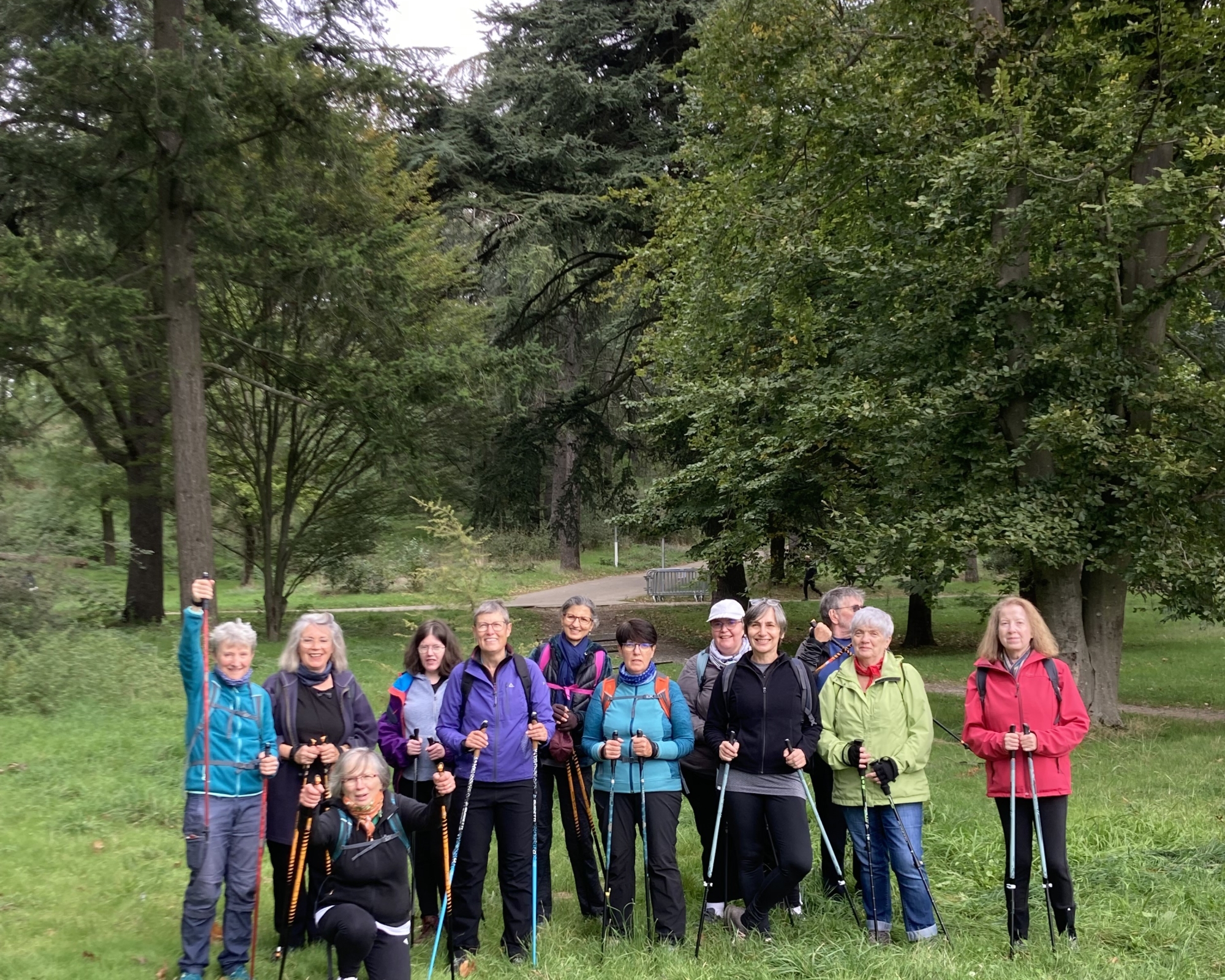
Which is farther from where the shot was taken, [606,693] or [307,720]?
[606,693]

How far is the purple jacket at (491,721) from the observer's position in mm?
5184

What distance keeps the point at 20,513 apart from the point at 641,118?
13.1 meters

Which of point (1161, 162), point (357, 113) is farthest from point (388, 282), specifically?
point (1161, 162)

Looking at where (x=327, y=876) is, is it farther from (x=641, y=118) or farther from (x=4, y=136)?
(x=641, y=118)

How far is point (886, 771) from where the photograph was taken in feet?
16.7

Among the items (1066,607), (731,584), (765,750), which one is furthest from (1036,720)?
(731,584)

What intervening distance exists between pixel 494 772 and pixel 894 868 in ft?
6.64

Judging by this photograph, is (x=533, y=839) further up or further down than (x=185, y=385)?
further down

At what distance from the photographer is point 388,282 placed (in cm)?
1455

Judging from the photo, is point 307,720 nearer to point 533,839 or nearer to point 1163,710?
point 533,839

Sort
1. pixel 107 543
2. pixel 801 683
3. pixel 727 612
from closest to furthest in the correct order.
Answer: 1. pixel 801 683
2. pixel 727 612
3. pixel 107 543

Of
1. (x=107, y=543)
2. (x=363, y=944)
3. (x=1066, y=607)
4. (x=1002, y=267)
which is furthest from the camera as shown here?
(x=107, y=543)

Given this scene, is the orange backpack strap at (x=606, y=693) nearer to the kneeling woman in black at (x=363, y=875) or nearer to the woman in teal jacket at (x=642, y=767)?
the woman in teal jacket at (x=642, y=767)

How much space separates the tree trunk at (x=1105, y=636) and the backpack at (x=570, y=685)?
8519 millimetres
